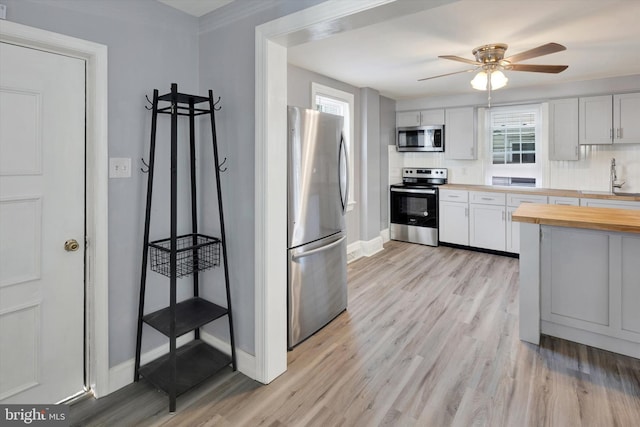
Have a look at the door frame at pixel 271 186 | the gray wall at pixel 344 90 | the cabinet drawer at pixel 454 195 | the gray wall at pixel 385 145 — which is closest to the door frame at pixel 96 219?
the door frame at pixel 271 186

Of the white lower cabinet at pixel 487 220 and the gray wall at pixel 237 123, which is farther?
the white lower cabinet at pixel 487 220

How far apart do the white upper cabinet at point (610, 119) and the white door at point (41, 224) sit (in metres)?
5.39

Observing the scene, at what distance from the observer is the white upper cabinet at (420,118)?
18.7ft

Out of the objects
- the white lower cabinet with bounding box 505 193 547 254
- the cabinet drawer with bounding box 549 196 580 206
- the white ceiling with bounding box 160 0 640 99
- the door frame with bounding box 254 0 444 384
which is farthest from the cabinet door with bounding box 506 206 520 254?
the door frame with bounding box 254 0 444 384

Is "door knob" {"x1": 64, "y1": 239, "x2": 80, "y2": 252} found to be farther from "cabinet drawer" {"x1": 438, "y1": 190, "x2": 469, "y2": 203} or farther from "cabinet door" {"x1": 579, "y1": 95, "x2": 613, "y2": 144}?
"cabinet door" {"x1": 579, "y1": 95, "x2": 613, "y2": 144}

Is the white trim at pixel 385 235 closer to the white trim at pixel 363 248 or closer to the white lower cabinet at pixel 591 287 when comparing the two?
the white trim at pixel 363 248

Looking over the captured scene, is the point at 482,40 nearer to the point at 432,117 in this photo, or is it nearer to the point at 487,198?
the point at 487,198

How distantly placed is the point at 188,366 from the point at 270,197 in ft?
4.00

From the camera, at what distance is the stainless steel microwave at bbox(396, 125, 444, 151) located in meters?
5.67

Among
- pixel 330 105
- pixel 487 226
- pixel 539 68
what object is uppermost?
pixel 330 105

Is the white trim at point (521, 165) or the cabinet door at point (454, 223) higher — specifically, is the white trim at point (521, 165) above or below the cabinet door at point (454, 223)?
above

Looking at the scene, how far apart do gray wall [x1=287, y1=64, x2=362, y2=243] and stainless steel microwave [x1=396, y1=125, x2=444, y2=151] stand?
1.21 meters

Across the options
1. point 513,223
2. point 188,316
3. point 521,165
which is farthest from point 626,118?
point 188,316

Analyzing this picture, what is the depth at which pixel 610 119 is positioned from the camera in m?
4.34
